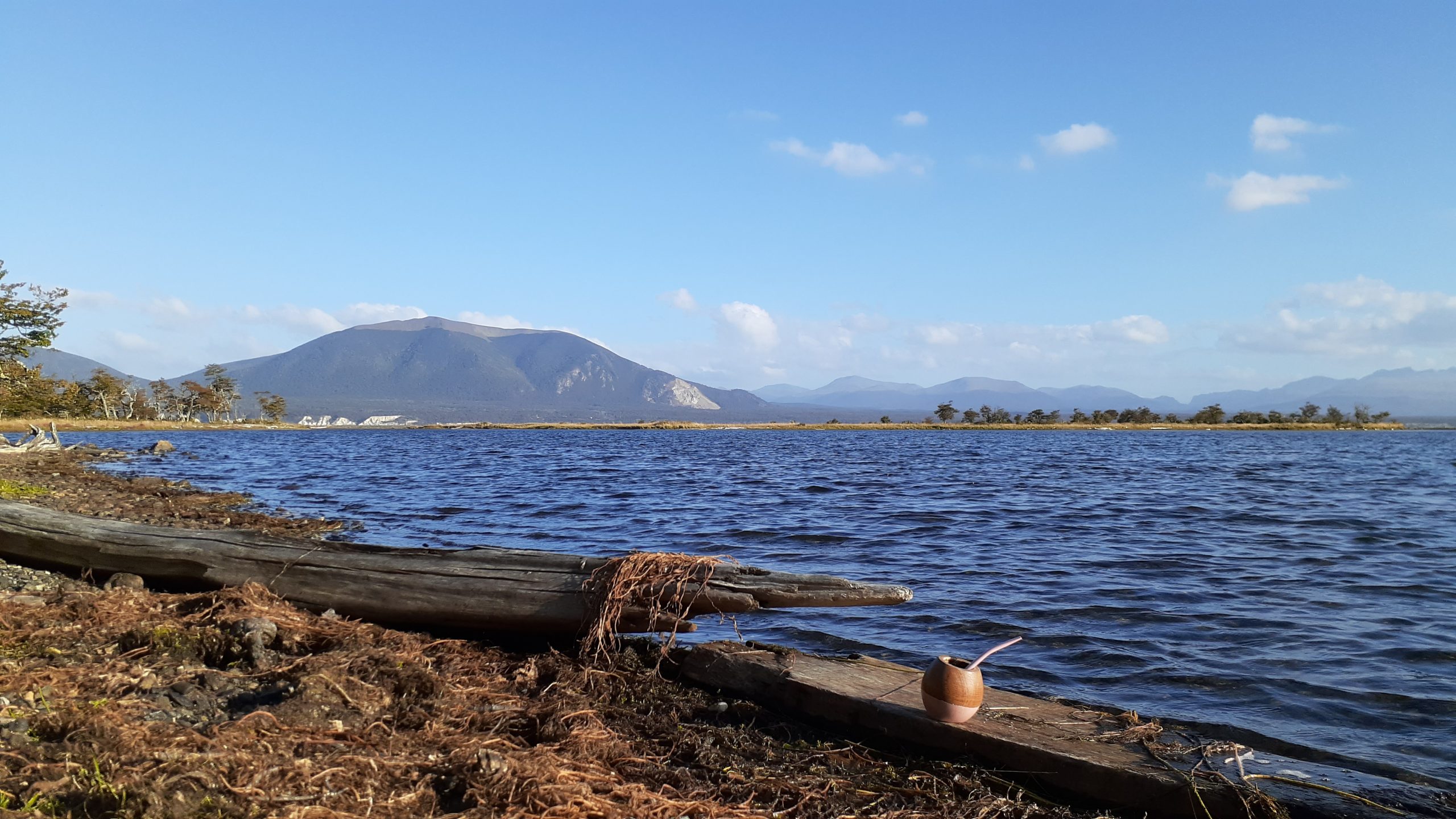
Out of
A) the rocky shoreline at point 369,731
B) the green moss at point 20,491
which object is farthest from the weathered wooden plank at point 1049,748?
the green moss at point 20,491

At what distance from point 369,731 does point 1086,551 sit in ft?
47.2

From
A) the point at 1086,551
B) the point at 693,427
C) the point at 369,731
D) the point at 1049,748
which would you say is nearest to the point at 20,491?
the point at 369,731

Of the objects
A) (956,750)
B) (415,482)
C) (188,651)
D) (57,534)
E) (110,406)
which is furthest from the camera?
(110,406)

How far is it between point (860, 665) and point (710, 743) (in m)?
1.85

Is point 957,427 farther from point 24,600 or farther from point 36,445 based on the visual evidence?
point 24,600

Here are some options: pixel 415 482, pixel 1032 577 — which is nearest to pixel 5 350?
pixel 415 482

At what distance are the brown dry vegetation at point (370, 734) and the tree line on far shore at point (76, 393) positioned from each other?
3969 centimetres

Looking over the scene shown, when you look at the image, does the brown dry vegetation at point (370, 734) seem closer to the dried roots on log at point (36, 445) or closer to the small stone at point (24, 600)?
the small stone at point (24, 600)

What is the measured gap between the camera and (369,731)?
4824 millimetres

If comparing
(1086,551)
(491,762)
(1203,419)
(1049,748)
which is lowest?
(1086,551)

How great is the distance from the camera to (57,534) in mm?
8781

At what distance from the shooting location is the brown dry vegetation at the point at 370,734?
3.83 meters

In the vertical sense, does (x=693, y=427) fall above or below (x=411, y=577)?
below

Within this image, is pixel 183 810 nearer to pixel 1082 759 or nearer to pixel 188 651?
pixel 188 651
